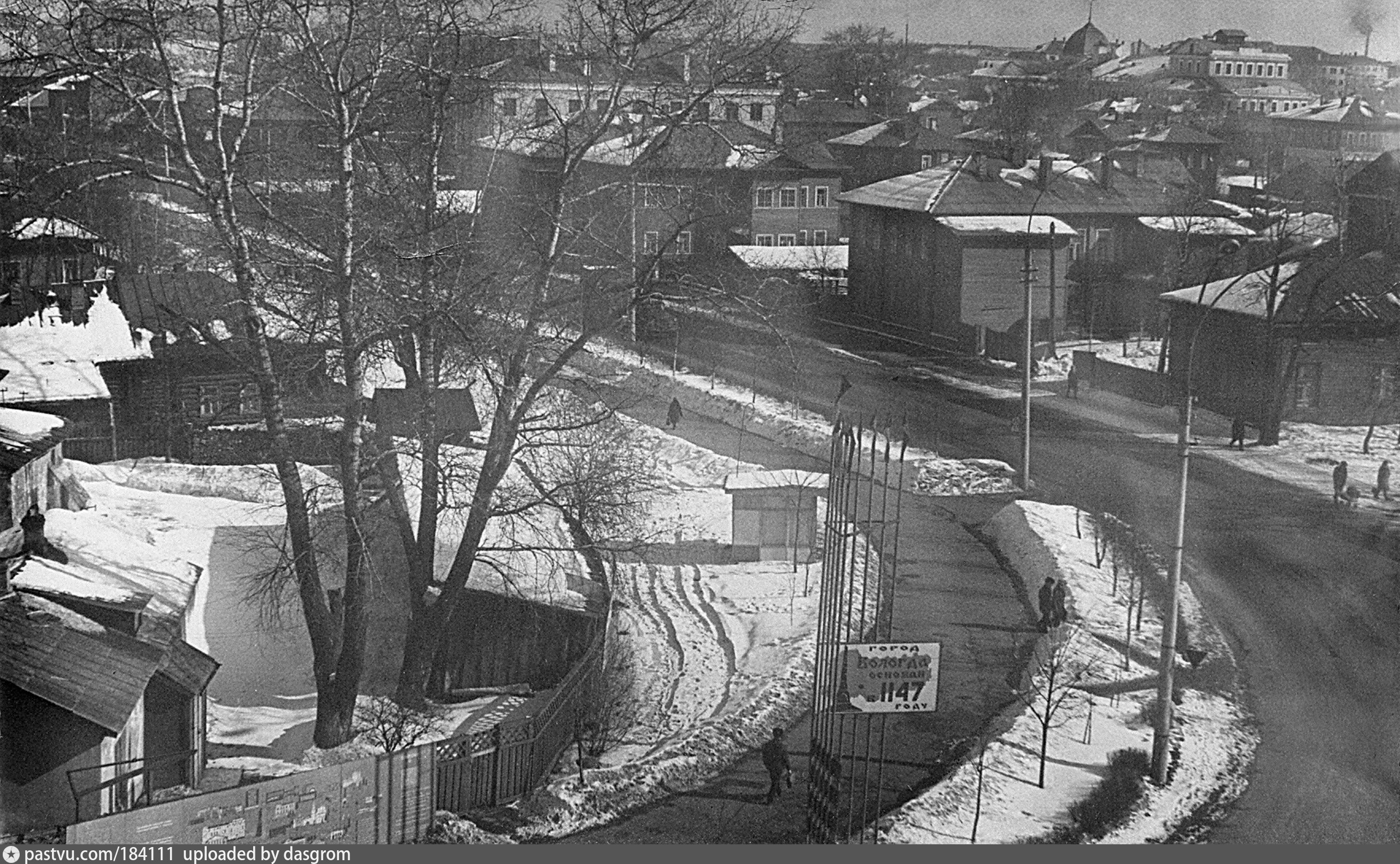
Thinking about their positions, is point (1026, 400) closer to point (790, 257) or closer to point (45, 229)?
point (790, 257)

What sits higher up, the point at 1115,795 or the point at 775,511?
the point at 775,511

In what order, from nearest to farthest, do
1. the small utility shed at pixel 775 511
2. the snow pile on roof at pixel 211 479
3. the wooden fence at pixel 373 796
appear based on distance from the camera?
1. the wooden fence at pixel 373 796
2. the snow pile on roof at pixel 211 479
3. the small utility shed at pixel 775 511

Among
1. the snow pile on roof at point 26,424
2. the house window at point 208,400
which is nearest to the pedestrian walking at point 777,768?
the house window at point 208,400

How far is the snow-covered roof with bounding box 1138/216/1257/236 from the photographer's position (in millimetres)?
4926

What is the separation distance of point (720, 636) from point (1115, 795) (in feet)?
4.38

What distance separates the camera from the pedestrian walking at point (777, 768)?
14.2 ft

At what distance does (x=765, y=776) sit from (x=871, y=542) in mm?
870

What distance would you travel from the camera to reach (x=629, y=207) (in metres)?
4.51

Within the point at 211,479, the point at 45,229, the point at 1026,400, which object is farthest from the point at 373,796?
the point at 1026,400

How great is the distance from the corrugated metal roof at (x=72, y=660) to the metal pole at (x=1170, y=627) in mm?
2978

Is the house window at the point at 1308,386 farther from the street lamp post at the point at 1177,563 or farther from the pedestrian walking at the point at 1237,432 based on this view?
the street lamp post at the point at 1177,563

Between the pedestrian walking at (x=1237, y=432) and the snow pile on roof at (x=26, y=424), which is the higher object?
the snow pile on roof at (x=26, y=424)

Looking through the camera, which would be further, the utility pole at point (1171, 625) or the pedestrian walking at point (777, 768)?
the utility pole at point (1171, 625)

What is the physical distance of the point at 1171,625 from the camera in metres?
4.70
